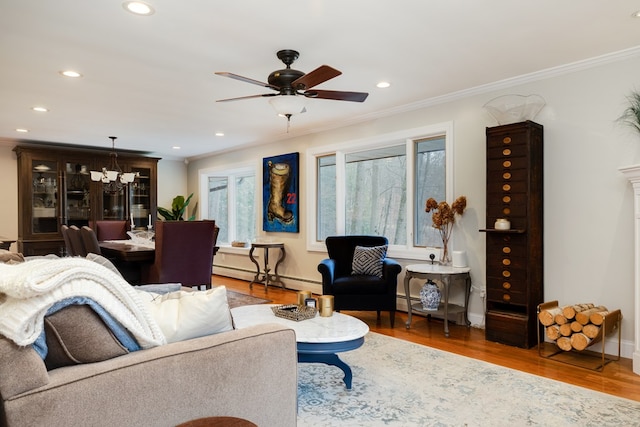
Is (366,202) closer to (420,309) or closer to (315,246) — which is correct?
(315,246)

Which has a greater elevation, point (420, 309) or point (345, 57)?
point (345, 57)

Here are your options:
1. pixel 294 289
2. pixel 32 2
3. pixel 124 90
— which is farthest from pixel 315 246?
pixel 32 2

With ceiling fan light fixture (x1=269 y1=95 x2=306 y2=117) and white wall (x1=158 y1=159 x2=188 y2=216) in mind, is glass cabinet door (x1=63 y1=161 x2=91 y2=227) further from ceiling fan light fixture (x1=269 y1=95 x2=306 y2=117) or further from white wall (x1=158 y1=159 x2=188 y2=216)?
ceiling fan light fixture (x1=269 y1=95 x2=306 y2=117)

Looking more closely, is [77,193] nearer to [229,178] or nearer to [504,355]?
[229,178]

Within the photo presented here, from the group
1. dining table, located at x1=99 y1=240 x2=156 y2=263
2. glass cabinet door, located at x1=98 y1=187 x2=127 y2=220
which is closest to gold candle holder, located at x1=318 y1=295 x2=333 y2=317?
dining table, located at x1=99 y1=240 x2=156 y2=263

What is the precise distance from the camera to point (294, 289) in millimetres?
6277

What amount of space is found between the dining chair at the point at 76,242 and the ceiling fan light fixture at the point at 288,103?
10.3 ft

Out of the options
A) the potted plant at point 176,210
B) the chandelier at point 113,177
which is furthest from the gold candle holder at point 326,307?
the potted plant at point 176,210

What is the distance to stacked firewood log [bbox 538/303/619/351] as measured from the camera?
10.1ft

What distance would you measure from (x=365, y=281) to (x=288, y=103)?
6.73ft

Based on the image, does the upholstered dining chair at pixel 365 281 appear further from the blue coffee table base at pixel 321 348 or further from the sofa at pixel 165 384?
the sofa at pixel 165 384

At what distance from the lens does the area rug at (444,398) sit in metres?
2.29

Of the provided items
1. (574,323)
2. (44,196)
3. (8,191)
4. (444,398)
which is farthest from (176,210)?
(574,323)

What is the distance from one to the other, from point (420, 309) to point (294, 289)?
246 centimetres
